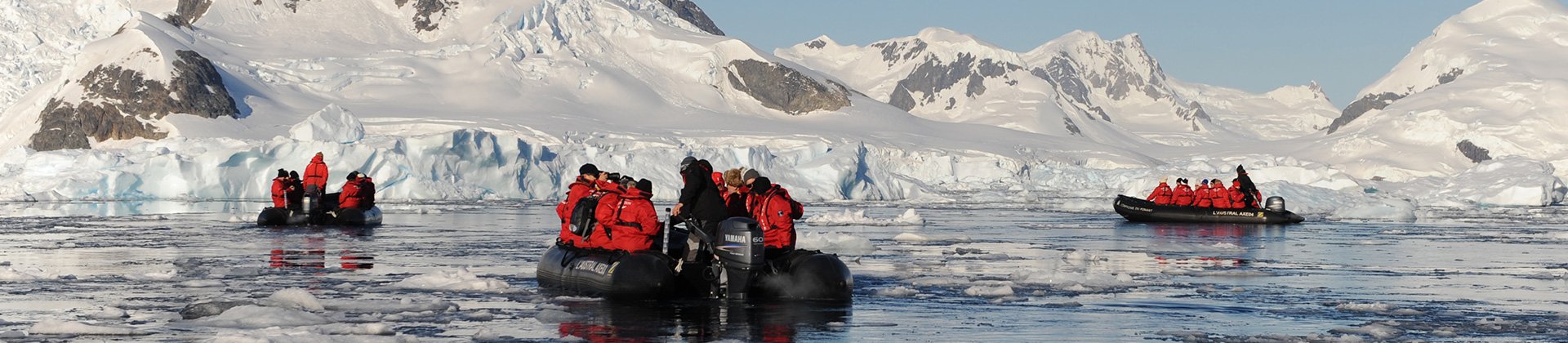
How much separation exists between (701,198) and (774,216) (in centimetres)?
74

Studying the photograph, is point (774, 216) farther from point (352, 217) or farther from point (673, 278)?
point (352, 217)

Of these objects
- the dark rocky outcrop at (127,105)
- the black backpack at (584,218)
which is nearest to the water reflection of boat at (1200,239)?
the black backpack at (584,218)

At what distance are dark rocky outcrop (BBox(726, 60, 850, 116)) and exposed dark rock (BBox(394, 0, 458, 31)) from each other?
24.5 metres

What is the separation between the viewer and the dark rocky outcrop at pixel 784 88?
147 meters

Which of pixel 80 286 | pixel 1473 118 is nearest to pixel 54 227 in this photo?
pixel 80 286

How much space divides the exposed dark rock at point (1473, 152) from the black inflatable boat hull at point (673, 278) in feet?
494

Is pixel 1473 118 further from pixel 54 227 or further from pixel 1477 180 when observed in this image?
pixel 54 227

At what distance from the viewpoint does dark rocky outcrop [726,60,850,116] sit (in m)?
147

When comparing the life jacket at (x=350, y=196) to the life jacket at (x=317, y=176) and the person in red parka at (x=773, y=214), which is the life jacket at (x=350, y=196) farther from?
the person in red parka at (x=773, y=214)

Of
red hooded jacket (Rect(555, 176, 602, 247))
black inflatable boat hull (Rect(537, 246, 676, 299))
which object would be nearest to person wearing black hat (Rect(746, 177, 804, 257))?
black inflatable boat hull (Rect(537, 246, 676, 299))

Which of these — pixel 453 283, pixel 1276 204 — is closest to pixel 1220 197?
pixel 1276 204

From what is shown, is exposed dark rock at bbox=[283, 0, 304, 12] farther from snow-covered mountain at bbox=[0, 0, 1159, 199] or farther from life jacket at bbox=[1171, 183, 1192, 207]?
life jacket at bbox=[1171, 183, 1192, 207]

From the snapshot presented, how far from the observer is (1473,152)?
15712 centimetres

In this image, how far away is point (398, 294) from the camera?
17.1 metres
